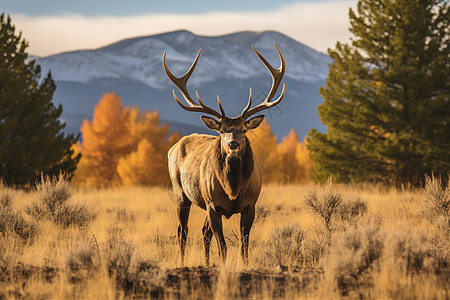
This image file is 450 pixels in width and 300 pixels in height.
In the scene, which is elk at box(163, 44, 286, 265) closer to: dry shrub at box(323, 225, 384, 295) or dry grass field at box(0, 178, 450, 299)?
dry grass field at box(0, 178, 450, 299)

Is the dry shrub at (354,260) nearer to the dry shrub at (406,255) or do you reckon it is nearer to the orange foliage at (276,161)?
the dry shrub at (406,255)

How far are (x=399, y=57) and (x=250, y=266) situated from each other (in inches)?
506

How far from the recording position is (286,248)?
20.3ft

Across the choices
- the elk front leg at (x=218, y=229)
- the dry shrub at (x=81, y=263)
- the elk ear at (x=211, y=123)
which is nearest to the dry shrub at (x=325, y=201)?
the elk front leg at (x=218, y=229)

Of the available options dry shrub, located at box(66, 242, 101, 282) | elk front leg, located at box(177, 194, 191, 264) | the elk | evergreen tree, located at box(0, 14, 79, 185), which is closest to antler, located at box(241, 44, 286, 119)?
the elk

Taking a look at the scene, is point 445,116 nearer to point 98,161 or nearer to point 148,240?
point 148,240

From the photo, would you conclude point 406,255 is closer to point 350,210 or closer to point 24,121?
point 350,210

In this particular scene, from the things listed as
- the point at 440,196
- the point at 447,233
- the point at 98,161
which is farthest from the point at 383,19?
the point at 98,161

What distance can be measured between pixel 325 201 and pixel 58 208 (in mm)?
4836

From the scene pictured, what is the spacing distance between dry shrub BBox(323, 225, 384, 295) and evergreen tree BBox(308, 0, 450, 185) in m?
11.7

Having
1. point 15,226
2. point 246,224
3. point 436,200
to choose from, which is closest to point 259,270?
point 246,224

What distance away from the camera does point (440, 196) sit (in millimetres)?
8328

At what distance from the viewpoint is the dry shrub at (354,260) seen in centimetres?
441

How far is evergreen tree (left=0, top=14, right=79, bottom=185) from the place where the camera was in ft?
57.3
